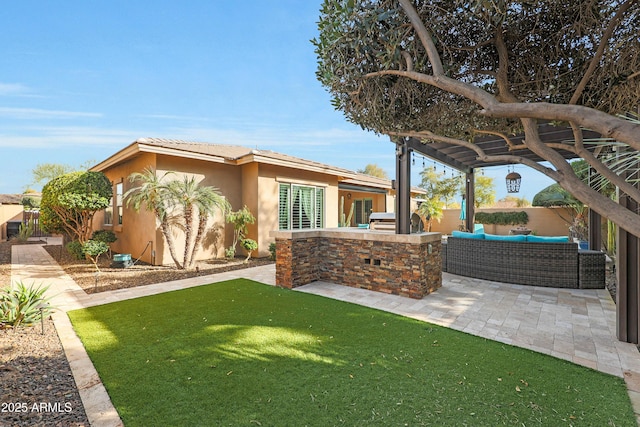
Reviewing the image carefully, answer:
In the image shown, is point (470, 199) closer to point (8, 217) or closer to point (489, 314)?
point (489, 314)

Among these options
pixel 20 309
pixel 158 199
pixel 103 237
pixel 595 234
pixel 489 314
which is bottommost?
pixel 489 314

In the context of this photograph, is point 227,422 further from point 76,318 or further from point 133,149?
point 133,149

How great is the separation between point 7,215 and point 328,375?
80.6 ft

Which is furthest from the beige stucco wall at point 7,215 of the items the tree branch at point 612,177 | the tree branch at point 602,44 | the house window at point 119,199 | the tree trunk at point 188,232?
the tree branch at point 602,44

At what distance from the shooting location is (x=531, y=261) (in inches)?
273

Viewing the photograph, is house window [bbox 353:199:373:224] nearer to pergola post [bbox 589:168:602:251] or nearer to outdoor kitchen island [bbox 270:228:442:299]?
pergola post [bbox 589:168:602:251]

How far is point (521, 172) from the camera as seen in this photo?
8.95 metres

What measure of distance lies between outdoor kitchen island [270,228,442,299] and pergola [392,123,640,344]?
50cm

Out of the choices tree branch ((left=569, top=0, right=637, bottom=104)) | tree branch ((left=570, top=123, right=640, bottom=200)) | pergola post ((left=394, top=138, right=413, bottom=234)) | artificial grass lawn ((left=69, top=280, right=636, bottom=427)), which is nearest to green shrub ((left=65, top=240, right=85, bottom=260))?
artificial grass lawn ((left=69, top=280, right=636, bottom=427))

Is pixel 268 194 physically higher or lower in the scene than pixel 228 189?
lower

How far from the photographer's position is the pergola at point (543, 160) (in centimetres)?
392

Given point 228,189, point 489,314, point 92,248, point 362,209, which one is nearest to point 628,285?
point 489,314

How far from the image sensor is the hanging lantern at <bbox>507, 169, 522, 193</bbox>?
8.66 meters

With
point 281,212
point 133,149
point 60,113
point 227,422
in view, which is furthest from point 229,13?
point 60,113
